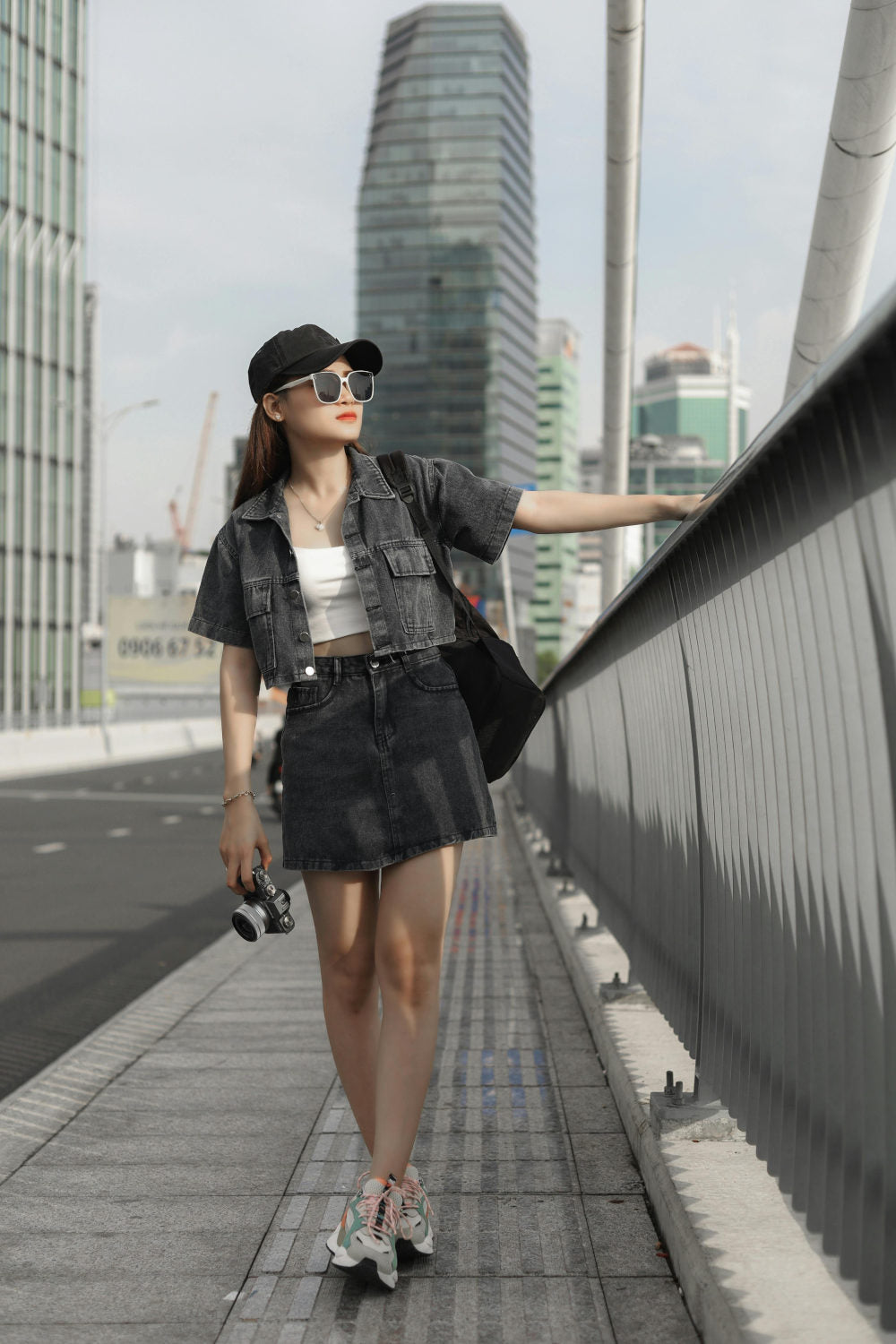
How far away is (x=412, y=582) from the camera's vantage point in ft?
11.5

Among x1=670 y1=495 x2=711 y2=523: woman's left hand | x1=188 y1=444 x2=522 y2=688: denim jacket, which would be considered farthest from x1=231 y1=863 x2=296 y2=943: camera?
x1=670 y1=495 x2=711 y2=523: woman's left hand

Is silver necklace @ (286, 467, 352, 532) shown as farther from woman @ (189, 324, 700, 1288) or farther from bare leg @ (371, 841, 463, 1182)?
bare leg @ (371, 841, 463, 1182)

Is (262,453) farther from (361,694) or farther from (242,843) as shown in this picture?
(242,843)

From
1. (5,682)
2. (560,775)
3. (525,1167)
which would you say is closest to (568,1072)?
(525,1167)

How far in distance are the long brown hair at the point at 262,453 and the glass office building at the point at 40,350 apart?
71932mm

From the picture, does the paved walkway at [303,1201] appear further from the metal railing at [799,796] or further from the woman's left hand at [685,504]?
the woman's left hand at [685,504]

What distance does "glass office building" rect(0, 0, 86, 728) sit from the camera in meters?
76.8

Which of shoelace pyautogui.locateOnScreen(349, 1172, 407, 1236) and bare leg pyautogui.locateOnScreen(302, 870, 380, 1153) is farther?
bare leg pyautogui.locateOnScreen(302, 870, 380, 1153)

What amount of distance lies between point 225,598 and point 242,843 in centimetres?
55

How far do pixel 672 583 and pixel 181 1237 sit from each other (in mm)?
1998

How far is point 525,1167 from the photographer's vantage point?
4.14m

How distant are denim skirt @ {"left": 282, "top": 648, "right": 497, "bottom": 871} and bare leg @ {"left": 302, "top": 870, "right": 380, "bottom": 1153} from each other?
10 cm

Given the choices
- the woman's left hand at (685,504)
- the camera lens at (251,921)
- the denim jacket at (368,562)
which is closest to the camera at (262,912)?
the camera lens at (251,921)

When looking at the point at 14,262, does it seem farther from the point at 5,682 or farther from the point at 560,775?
the point at 560,775
